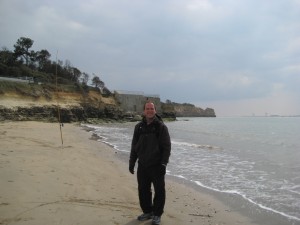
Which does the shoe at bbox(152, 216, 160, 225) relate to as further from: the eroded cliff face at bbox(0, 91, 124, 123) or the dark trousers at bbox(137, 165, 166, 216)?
the eroded cliff face at bbox(0, 91, 124, 123)

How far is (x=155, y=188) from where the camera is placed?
5203 mm

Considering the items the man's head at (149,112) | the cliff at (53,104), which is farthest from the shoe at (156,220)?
the cliff at (53,104)

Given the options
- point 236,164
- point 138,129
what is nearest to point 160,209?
point 138,129

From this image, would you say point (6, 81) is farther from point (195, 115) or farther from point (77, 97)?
point (195, 115)

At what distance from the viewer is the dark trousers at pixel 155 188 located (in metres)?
5.12

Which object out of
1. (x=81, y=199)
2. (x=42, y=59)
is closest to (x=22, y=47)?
(x=42, y=59)

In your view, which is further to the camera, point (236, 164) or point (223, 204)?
point (236, 164)

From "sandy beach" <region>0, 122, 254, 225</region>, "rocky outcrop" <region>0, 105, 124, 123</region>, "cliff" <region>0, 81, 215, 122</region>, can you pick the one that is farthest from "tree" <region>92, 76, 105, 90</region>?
"sandy beach" <region>0, 122, 254, 225</region>

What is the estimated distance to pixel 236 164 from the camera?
42.0 ft

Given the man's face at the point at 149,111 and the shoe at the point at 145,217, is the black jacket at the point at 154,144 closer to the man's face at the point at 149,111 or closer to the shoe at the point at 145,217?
the man's face at the point at 149,111

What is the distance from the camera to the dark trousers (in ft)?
16.8

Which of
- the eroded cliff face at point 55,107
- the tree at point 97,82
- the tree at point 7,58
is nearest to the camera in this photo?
the eroded cliff face at point 55,107

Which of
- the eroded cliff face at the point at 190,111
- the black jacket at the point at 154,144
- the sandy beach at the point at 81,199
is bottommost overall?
the sandy beach at the point at 81,199

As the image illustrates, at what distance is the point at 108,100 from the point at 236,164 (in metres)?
57.6
